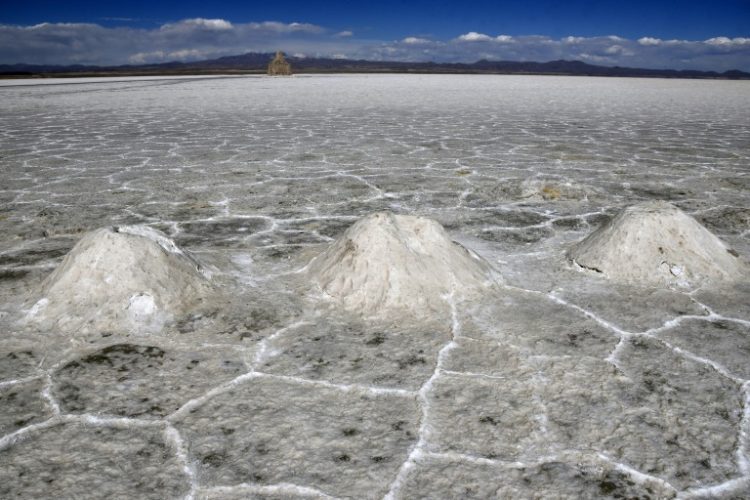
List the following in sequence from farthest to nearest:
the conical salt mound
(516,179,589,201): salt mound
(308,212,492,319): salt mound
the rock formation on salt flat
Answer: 1. the rock formation on salt flat
2. (516,179,589,201): salt mound
3. the conical salt mound
4. (308,212,492,319): salt mound

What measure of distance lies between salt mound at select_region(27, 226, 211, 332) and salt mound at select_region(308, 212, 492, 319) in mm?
620

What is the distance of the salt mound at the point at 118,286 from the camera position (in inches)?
90.8

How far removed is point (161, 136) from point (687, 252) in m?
7.22

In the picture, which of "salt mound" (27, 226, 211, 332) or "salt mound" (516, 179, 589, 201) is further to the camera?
"salt mound" (516, 179, 589, 201)

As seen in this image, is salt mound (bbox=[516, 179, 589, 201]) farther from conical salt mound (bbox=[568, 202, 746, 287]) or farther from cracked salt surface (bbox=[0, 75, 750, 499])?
conical salt mound (bbox=[568, 202, 746, 287])

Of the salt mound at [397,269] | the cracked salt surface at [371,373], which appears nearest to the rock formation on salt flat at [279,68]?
the cracked salt surface at [371,373]

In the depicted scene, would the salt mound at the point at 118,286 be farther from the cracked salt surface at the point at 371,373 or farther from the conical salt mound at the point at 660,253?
the conical salt mound at the point at 660,253

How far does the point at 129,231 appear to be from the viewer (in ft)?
8.55

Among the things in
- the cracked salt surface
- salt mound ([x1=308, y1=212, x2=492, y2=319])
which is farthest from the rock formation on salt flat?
salt mound ([x1=308, y1=212, x2=492, y2=319])

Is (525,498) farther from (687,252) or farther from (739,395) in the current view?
(687,252)

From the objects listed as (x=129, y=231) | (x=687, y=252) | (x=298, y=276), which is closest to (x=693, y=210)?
(x=687, y=252)

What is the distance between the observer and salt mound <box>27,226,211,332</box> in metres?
2.31

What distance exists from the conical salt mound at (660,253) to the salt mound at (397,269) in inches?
25.0

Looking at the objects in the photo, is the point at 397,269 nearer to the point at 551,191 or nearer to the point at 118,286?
the point at 118,286
